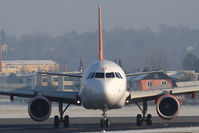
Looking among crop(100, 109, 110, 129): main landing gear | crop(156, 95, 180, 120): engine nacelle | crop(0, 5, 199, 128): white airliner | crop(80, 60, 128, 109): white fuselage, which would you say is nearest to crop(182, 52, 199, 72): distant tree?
crop(0, 5, 199, 128): white airliner

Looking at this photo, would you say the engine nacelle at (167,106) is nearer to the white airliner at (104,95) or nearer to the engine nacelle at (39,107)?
the white airliner at (104,95)

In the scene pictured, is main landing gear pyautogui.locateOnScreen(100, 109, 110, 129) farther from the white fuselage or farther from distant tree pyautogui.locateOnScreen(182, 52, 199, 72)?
distant tree pyautogui.locateOnScreen(182, 52, 199, 72)

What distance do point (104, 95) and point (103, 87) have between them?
0.40 meters

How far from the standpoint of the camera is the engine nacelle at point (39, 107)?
31.1m

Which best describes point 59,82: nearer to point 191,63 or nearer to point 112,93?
point 191,63

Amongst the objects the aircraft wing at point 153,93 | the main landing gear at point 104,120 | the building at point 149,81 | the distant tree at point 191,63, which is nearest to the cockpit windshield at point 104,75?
the main landing gear at point 104,120

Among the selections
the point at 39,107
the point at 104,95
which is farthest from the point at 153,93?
the point at 39,107

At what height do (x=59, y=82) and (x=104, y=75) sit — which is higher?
(x=59, y=82)

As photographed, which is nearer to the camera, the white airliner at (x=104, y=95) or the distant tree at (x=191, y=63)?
the white airliner at (x=104, y=95)

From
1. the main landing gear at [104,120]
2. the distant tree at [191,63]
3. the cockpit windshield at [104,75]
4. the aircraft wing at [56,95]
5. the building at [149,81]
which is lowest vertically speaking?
the main landing gear at [104,120]

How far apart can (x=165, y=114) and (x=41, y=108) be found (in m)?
7.04

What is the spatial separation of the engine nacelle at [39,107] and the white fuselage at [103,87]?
92.8 inches

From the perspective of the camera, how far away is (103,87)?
89.0 feet

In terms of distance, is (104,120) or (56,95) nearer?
(104,120)
